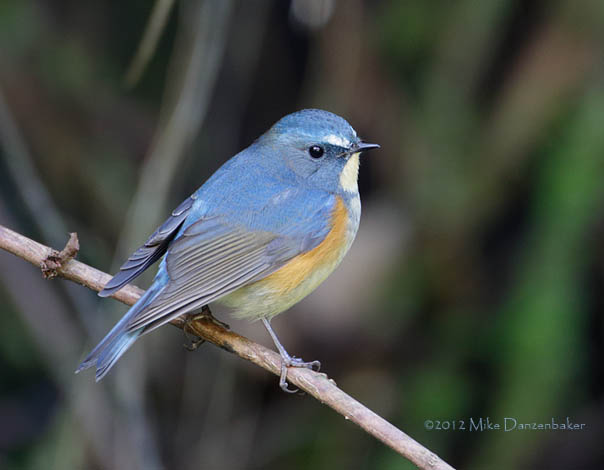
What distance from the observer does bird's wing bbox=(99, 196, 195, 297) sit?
295 centimetres

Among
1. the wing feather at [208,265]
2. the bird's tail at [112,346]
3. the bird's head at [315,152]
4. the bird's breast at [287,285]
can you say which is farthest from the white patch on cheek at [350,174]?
the bird's tail at [112,346]

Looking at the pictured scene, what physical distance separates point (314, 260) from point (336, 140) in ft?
1.98

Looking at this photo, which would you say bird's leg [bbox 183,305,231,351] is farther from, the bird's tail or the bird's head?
the bird's head

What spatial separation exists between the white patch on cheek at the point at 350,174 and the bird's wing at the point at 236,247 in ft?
0.40

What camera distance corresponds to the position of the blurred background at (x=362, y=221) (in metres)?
4.17

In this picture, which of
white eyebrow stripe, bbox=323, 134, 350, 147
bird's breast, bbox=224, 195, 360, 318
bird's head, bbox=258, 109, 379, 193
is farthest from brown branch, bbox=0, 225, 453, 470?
white eyebrow stripe, bbox=323, 134, 350, 147

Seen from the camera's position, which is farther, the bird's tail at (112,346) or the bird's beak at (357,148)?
the bird's beak at (357,148)

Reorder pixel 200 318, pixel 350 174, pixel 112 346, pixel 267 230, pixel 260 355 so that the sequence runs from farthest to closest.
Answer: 1. pixel 350 174
2. pixel 267 230
3. pixel 200 318
4. pixel 260 355
5. pixel 112 346

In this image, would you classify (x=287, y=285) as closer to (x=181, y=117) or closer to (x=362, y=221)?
(x=181, y=117)

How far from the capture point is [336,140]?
366 cm

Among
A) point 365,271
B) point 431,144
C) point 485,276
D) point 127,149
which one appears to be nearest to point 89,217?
point 127,149

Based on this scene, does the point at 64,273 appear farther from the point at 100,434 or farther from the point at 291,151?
the point at 100,434

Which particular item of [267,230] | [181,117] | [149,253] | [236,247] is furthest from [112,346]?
[181,117]

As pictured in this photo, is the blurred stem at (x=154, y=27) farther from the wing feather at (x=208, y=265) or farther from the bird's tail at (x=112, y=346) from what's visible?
the bird's tail at (x=112, y=346)
